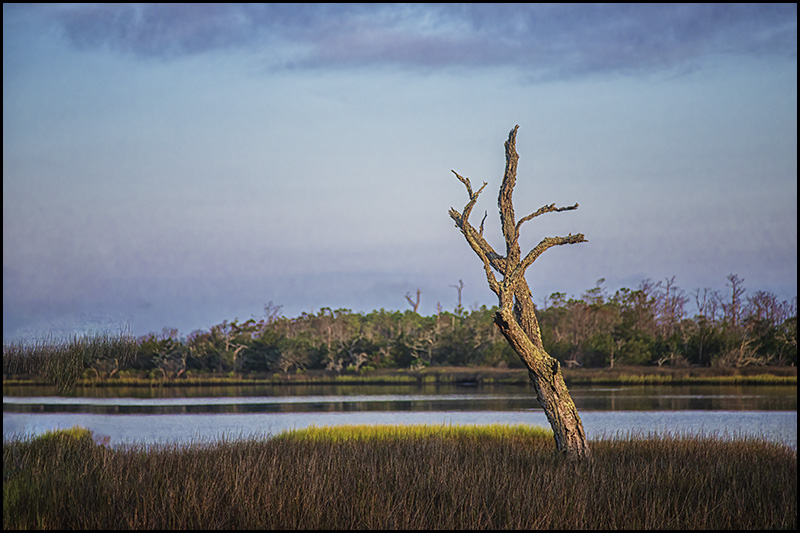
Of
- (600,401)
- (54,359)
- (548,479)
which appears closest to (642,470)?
(548,479)

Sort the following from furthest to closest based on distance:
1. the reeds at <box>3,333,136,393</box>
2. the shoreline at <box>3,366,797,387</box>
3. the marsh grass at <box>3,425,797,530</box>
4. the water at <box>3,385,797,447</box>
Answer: the shoreline at <box>3,366,797,387</box> < the water at <box>3,385,797,447</box> < the reeds at <box>3,333,136,393</box> < the marsh grass at <box>3,425,797,530</box>

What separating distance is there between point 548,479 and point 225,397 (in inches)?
1192

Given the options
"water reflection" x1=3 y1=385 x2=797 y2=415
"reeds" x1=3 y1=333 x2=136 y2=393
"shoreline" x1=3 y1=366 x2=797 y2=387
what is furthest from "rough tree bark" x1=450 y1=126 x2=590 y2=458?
"shoreline" x1=3 y1=366 x2=797 y2=387

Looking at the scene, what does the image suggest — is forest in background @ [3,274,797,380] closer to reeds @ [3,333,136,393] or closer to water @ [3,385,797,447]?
water @ [3,385,797,447]

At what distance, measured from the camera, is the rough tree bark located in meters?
10.5

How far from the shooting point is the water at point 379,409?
2089 centimetres

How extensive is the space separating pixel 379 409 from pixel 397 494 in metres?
20.9

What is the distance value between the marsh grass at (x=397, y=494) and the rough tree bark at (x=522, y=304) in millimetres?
556

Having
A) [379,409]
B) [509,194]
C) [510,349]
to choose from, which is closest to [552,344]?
[510,349]

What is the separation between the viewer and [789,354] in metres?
43.7

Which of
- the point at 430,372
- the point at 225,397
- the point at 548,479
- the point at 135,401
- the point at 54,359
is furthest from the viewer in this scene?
the point at 430,372

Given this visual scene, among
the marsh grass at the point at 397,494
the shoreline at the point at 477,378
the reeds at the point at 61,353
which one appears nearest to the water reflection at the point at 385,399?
the shoreline at the point at 477,378

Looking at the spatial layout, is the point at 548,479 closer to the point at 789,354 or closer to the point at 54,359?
the point at 54,359

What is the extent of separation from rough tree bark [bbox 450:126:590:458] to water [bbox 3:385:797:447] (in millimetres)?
5781
